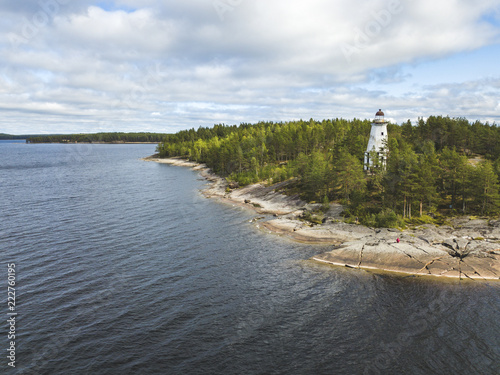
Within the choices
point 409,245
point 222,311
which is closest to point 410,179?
point 409,245

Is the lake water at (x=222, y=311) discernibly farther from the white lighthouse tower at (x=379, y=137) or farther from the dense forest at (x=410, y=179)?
the white lighthouse tower at (x=379, y=137)

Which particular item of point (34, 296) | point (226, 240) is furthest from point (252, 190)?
point (34, 296)

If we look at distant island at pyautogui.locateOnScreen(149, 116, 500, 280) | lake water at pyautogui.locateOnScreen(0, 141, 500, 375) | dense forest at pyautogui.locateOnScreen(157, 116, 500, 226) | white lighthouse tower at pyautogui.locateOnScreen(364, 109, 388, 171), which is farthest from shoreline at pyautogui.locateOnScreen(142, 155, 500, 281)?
white lighthouse tower at pyautogui.locateOnScreen(364, 109, 388, 171)

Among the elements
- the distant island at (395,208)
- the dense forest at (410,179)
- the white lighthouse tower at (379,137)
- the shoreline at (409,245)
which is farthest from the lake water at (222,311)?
the white lighthouse tower at (379,137)

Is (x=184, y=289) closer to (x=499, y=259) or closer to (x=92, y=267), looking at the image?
(x=92, y=267)

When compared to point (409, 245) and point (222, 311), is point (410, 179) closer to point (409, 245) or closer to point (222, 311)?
point (409, 245)

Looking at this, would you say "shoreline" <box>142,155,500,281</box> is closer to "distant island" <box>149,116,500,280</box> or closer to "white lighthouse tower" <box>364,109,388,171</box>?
"distant island" <box>149,116,500,280</box>
